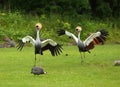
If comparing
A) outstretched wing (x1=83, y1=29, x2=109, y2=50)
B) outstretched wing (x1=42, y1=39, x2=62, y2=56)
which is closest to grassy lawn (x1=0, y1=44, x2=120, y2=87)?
outstretched wing (x1=42, y1=39, x2=62, y2=56)

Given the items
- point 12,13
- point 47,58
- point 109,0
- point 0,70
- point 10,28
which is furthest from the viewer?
point 109,0

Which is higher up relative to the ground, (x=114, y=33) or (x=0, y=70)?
(x=114, y=33)

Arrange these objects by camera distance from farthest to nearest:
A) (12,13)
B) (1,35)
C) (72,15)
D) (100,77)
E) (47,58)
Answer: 1. (72,15)
2. (12,13)
3. (1,35)
4. (47,58)
5. (100,77)

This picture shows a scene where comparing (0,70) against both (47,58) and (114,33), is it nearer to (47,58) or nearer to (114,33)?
(47,58)

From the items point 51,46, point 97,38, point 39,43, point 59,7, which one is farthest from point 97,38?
point 59,7

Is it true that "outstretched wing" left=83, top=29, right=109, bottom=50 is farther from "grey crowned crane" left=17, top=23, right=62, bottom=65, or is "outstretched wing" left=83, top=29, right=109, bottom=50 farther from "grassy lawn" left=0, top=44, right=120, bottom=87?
"grey crowned crane" left=17, top=23, right=62, bottom=65

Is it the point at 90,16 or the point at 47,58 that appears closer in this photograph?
the point at 47,58

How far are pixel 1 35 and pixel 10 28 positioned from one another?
220 cm

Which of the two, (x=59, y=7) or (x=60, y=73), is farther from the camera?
(x=59, y=7)

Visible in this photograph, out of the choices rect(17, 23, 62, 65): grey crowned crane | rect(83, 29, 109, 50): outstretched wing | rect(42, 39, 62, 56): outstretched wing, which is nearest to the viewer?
rect(17, 23, 62, 65): grey crowned crane

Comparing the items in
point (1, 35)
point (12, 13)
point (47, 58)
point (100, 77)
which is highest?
point (12, 13)

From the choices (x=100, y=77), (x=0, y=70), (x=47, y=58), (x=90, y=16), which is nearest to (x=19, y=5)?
(x=90, y=16)

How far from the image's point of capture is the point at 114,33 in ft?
117

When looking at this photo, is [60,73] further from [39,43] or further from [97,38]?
[97,38]
